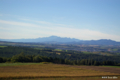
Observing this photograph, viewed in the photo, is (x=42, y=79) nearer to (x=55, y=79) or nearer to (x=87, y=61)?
(x=55, y=79)

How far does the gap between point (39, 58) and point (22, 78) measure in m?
29.6

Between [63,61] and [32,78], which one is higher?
[32,78]

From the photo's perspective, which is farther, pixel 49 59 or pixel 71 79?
pixel 49 59

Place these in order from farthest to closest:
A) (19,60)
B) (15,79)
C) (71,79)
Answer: (19,60)
(71,79)
(15,79)

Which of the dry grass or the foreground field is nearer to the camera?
the foreground field

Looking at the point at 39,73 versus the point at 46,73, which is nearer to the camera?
the point at 39,73

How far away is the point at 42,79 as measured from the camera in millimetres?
16438

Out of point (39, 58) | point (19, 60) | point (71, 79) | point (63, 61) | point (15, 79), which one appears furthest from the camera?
point (63, 61)

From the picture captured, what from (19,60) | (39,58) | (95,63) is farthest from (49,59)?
(95,63)

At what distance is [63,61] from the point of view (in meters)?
48.9

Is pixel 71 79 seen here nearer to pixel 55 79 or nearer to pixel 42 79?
pixel 55 79

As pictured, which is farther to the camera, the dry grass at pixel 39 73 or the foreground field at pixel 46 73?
the dry grass at pixel 39 73

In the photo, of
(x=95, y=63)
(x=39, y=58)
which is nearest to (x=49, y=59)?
(x=39, y=58)

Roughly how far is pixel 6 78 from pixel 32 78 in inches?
143
